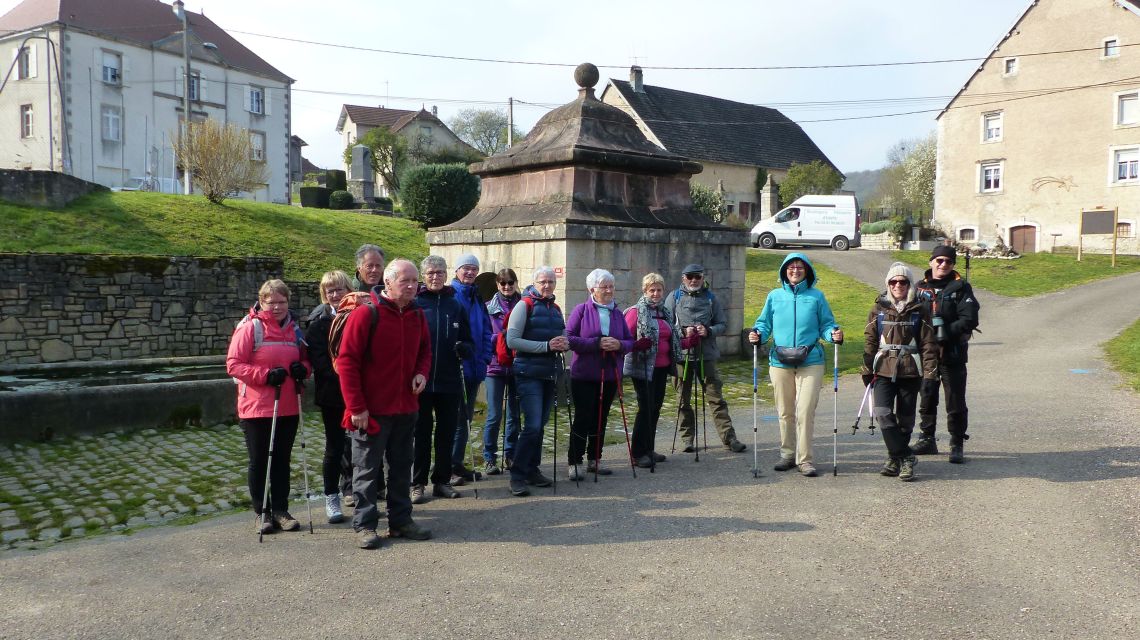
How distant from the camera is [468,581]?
4.43 meters

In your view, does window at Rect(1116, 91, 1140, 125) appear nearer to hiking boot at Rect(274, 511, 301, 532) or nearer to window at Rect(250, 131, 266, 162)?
hiking boot at Rect(274, 511, 301, 532)

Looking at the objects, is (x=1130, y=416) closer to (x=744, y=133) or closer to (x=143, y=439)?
(x=143, y=439)

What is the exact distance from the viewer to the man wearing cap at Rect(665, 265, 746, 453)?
7578 mm

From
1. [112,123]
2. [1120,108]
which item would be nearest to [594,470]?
[1120,108]

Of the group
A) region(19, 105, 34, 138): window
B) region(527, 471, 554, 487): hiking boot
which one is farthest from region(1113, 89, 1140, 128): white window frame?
region(19, 105, 34, 138): window

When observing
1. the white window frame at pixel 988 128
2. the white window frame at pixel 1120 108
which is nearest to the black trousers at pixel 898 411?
the white window frame at pixel 1120 108

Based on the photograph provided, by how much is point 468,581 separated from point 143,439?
200 inches

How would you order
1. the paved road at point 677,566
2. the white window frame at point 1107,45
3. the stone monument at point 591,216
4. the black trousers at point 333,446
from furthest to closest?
the white window frame at point 1107,45 < the stone monument at point 591,216 < the black trousers at point 333,446 < the paved road at point 677,566

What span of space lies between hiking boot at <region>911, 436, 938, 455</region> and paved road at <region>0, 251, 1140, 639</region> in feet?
1.07

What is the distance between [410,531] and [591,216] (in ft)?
22.3

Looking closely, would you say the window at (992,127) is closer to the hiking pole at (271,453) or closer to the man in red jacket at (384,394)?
the man in red jacket at (384,394)

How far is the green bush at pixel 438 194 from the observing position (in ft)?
91.9

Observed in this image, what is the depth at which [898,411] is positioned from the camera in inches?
259

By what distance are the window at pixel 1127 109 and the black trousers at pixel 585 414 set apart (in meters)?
35.4
